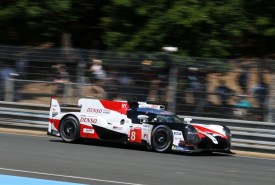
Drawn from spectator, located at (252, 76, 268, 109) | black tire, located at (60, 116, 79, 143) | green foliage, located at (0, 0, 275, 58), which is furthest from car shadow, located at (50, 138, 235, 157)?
green foliage, located at (0, 0, 275, 58)

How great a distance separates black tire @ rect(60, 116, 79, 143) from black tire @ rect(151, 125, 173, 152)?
2077mm

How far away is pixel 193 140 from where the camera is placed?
12.2 meters

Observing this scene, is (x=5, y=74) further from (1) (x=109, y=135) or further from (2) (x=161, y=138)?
(2) (x=161, y=138)

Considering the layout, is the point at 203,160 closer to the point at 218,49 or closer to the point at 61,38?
the point at 218,49

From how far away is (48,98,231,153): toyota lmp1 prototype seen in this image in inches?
487

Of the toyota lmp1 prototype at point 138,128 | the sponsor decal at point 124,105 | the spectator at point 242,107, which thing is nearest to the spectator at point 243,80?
the spectator at point 242,107

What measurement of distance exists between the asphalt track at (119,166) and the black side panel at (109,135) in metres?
0.24

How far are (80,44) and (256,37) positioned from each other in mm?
7710

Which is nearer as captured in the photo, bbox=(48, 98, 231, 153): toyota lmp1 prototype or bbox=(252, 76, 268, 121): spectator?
bbox=(48, 98, 231, 153): toyota lmp1 prototype

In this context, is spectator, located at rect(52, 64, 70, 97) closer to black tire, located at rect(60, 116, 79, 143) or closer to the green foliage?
black tire, located at rect(60, 116, 79, 143)

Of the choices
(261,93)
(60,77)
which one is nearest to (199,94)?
(261,93)

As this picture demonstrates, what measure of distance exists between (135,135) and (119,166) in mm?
3030

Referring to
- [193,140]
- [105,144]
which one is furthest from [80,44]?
[193,140]

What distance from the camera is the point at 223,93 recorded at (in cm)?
1457
